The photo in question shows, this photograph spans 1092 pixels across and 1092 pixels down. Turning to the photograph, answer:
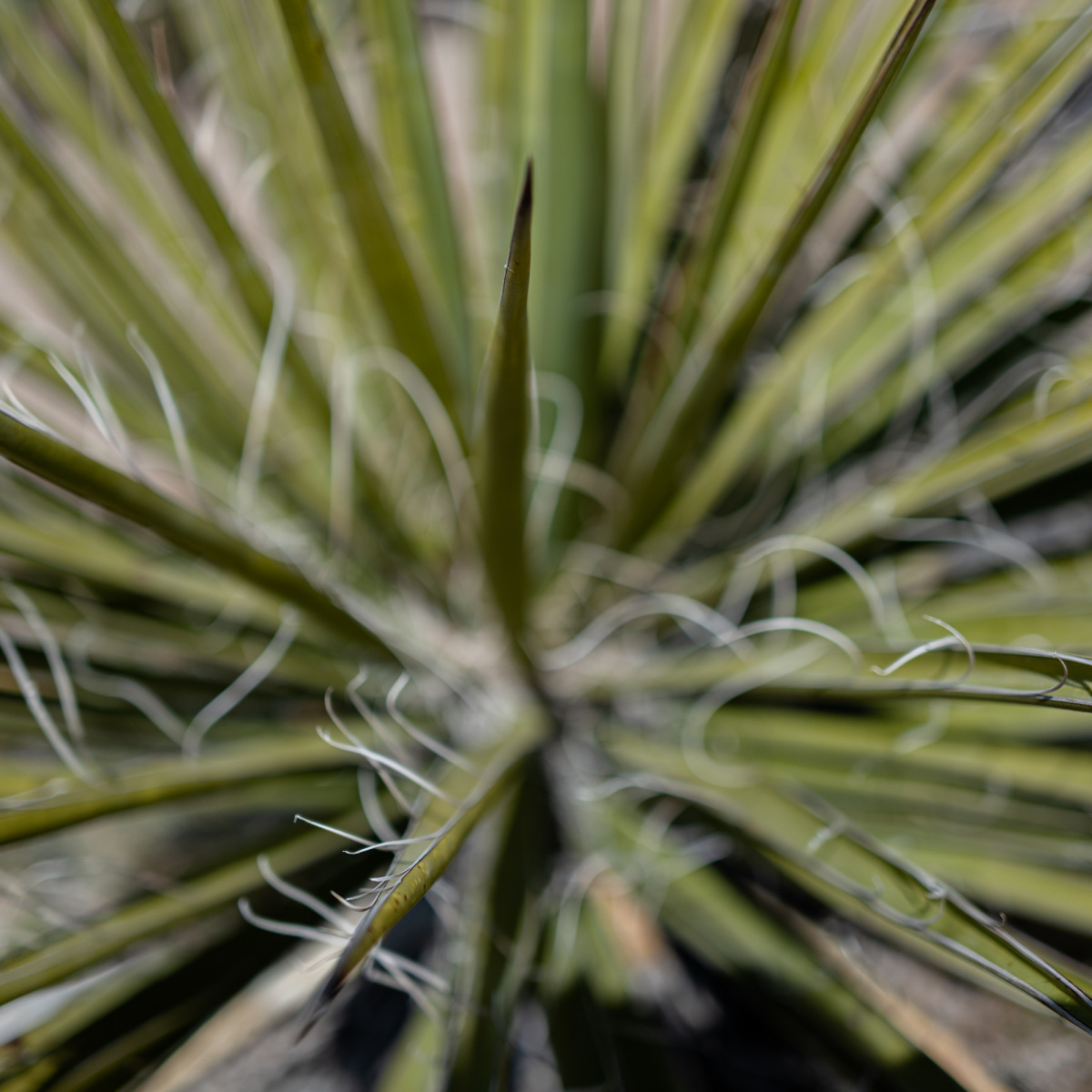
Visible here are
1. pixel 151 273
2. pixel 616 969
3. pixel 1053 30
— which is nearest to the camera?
pixel 1053 30

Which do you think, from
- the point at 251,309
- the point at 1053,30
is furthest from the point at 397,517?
the point at 1053,30

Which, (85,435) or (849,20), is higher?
(849,20)

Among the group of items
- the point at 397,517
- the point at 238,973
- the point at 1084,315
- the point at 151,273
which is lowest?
the point at 238,973

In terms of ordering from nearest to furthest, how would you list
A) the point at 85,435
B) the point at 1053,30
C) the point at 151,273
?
1. the point at 1053,30
2. the point at 151,273
3. the point at 85,435

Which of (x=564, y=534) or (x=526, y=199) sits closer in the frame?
(x=526, y=199)

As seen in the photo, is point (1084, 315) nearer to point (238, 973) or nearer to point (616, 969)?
point (616, 969)

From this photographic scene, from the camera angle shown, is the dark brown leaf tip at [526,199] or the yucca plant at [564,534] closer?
the dark brown leaf tip at [526,199]

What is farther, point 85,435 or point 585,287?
point 85,435

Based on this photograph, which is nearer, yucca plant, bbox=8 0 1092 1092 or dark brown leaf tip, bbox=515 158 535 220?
dark brown leaf tip, bbox=515 158 535 220
